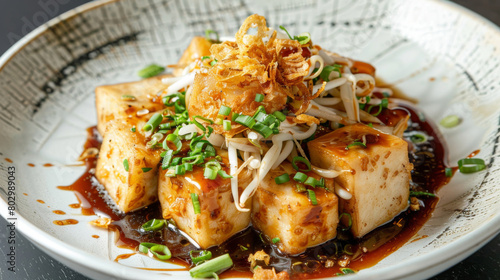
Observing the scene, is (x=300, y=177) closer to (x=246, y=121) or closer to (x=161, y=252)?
(x=246, y=121)

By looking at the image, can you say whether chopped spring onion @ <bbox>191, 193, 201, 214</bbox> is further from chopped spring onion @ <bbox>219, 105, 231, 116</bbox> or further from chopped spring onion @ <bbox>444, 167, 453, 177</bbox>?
chopped spring onion @ <bbox>444, 167, 453, 177</bbox>

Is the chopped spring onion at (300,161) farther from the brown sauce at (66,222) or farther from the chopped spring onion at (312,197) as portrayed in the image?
the brown sauce at (66,222)

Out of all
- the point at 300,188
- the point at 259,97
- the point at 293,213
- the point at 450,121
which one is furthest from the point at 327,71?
the point at 450,121

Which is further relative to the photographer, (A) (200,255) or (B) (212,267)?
(A) (200,255)

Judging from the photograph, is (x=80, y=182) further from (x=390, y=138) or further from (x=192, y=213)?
(x=390, y=138)

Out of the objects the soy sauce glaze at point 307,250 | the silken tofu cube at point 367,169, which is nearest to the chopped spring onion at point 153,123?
the soy sauce glaze at point 307,250

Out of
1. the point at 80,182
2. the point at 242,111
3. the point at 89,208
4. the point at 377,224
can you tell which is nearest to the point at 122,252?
the point at 89,208
